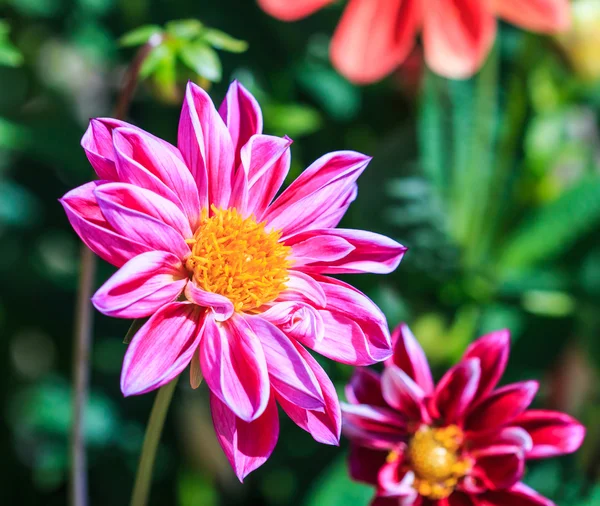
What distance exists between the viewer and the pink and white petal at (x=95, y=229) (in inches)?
14.0

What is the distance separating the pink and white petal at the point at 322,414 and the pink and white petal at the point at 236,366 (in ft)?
0.10

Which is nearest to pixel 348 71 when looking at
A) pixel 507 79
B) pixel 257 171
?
pixel 257 171

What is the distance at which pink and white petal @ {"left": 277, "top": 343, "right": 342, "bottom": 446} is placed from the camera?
39 cm

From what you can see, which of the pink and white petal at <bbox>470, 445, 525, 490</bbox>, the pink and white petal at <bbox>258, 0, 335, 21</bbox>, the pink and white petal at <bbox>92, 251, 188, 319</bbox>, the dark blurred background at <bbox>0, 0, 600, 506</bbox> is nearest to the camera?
the pink and white petal at <bbox>92, 251, 188, 319</bbox>

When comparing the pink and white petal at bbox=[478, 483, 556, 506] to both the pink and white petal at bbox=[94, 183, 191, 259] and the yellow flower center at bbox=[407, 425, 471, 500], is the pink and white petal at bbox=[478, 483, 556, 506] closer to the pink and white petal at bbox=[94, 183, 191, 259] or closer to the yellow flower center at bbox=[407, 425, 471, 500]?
the yellow flower center at bbox=[407, 425, 471, 500]

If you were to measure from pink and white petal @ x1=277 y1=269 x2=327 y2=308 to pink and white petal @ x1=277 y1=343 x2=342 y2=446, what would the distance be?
3cm

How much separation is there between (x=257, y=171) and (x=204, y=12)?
51 centimetres

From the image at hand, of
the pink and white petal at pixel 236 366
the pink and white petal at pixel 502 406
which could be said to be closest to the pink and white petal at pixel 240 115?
the pink and white petal at pixel 236 366

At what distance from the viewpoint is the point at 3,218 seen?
2.97ft

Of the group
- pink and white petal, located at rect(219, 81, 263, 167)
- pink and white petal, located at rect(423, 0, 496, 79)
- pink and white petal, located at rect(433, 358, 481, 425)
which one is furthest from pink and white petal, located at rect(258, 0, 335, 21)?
pink and white petal, located at rect(433, 358, 481, 425)

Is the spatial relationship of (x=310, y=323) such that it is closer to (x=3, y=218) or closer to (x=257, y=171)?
(x=257, y=171)

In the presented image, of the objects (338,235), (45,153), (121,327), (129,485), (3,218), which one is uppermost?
(338,235)

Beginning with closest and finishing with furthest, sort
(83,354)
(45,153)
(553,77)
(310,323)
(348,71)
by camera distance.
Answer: (310,323) < (83,354) < (348,71) < (45,153) < (553,77)

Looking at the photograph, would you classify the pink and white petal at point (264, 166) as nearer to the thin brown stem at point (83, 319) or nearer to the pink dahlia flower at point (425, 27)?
the thin brown stem at point (83, 319)
